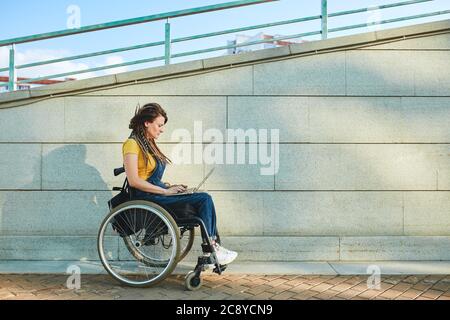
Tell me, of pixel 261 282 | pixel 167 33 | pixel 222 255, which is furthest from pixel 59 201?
pixel 261 282

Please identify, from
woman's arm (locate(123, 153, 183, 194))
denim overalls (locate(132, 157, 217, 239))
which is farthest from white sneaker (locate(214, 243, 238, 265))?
woman's arm (locate(123, 153, 183, 194))

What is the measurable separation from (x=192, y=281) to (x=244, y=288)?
1.61 feet

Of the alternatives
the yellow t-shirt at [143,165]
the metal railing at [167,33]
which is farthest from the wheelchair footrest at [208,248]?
the metal railing at [167,33]

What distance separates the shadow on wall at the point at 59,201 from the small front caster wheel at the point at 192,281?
1.77 m

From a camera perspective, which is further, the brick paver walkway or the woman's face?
the woman's face

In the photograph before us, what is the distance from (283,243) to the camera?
4.43 m

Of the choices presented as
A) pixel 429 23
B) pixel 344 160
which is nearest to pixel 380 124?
pixel 344 160

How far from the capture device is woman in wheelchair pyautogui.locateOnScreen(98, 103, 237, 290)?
10.6ft

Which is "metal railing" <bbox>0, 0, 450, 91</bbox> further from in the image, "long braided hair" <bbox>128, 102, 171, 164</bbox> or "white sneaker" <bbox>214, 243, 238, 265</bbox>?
"white sneaker" <bbox>214, 243, 238, 265</bbox>

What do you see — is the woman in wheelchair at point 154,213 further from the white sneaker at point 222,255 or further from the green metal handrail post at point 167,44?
the green metal handrail post at point 167,44

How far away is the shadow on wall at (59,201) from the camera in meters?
4.54

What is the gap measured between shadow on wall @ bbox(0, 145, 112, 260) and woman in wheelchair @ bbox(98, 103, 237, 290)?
1212mm
